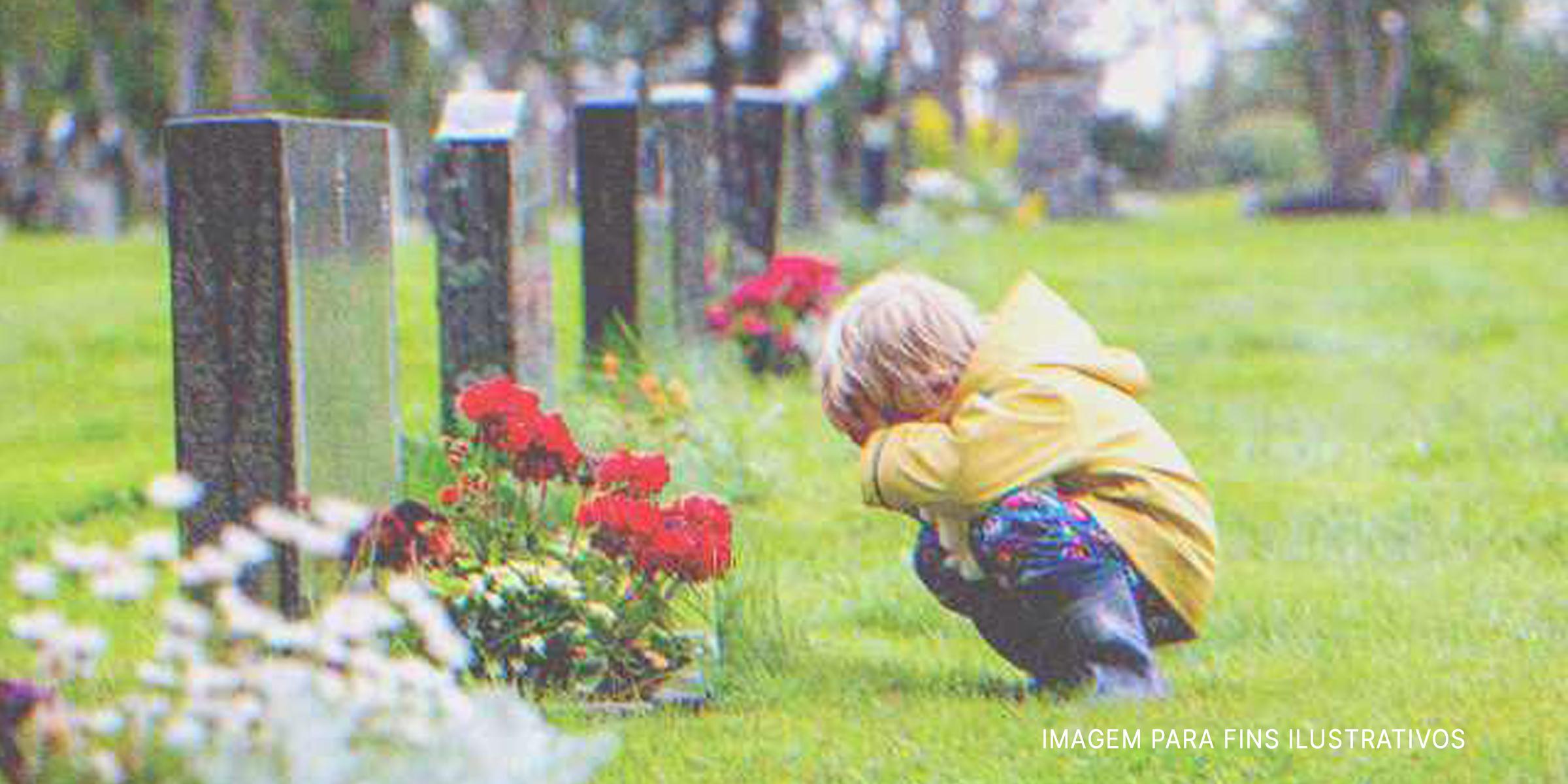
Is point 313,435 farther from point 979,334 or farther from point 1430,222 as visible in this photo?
point 1430,222

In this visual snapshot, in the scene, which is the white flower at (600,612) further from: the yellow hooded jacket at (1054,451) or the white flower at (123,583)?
the white flower at (123,583)

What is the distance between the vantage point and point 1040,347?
4637mm

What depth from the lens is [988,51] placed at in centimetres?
3866

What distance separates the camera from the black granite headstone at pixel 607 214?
7996 millimetres

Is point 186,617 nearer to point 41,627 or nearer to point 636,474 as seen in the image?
point 41,627

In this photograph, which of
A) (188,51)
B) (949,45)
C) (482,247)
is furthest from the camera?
(949,45)

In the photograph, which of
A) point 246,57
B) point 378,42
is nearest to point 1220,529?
point 246,57

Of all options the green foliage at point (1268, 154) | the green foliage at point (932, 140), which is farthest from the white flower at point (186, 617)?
the green foliage at point (1268, 154)

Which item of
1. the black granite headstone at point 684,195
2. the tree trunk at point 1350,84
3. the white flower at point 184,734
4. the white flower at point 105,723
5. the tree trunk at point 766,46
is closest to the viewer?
the white flower at point 184,734

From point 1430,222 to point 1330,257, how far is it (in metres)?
6.78

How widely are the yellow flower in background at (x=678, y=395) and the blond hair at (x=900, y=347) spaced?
6.97 feet

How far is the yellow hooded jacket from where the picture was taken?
4.53 meters

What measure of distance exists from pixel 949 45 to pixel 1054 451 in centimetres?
2804

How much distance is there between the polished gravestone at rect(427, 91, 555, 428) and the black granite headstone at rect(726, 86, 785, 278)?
4.43 m
